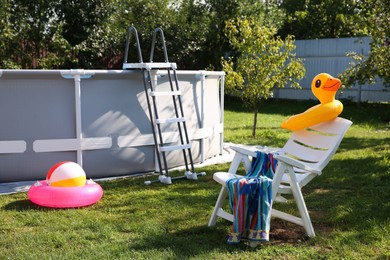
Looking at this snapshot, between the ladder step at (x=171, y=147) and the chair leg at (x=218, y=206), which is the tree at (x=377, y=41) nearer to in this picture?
the ladder step at (x=171, y=147)

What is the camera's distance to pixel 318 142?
5.05m

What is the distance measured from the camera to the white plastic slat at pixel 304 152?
496 centimetres

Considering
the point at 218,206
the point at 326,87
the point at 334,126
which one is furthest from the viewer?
the point at 326,87

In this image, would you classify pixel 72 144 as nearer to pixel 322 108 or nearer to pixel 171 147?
pixel 171 147

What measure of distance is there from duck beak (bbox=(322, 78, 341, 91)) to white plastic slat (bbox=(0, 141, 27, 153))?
395 centimetres

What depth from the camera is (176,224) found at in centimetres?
501

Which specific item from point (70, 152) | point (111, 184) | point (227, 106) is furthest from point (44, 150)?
point (227, 106)

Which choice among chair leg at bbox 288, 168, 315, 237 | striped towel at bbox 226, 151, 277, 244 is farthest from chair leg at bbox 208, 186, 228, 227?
chair leg at bbox 288, 168, 315, 237

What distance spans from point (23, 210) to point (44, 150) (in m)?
1.48

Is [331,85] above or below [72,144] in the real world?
above

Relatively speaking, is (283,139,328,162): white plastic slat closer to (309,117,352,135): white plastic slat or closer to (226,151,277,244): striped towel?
(309,117,352,135): white plastic slat

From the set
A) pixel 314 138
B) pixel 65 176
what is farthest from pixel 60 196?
pixel 314 138

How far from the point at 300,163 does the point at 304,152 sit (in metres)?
0.73

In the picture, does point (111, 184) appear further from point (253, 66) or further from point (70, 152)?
point (253, 66)
